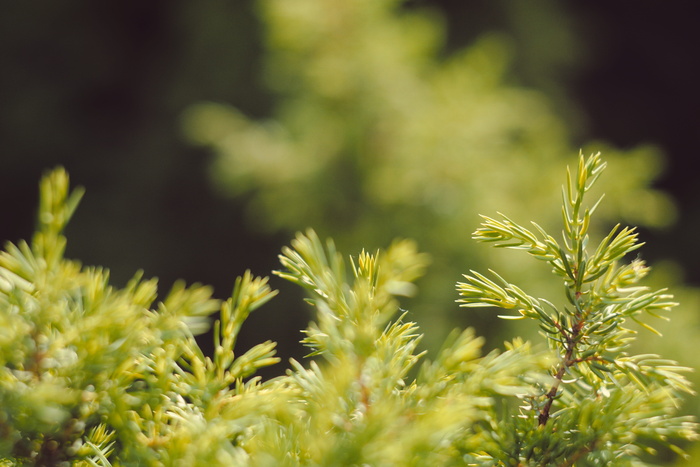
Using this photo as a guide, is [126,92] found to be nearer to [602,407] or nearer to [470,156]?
[470,156]

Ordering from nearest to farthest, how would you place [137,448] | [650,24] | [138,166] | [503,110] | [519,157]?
1. [137,448]
2. [503,110]
3. [519,157]
4. [138,166]
5. [650,24]

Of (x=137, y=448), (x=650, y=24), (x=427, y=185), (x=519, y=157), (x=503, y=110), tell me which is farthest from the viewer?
(x=650, y=24)

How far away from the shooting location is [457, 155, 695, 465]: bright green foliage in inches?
10.4

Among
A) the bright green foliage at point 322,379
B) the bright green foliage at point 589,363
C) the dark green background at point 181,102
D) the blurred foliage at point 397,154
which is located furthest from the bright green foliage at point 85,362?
the dark green background at point 181,102

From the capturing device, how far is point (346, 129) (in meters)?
1.41

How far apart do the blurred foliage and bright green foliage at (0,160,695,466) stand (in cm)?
102

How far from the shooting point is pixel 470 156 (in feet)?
4.41

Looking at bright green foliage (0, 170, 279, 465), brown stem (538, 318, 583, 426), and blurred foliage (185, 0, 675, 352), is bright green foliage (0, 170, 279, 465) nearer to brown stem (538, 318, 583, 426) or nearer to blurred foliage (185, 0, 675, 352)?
brown stem (538, 318, 583, 426)

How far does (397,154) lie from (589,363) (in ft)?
3.60

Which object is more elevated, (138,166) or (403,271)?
(138,166)

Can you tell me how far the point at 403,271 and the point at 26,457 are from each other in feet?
0.59

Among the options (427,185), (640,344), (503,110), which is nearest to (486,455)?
(427,185)

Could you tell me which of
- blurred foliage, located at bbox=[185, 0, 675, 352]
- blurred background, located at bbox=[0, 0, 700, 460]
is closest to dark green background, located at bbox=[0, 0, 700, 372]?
blurred background, located at bbox=[0, 0, 700, 460]

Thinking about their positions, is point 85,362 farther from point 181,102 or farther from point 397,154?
point 181,102
